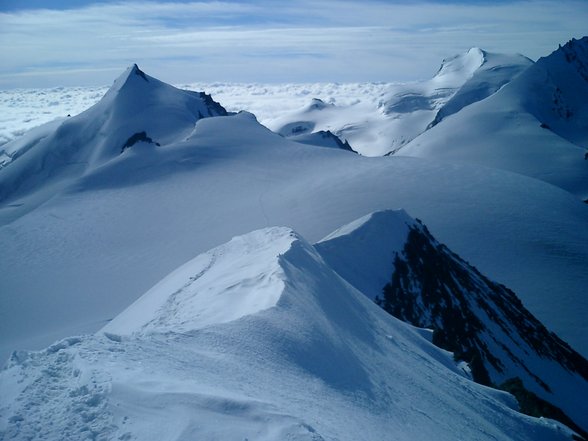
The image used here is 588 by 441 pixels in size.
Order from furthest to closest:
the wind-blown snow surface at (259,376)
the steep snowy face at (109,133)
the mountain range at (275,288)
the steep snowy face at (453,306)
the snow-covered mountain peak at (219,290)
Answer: the steep snowy face at (109,133)
the steep snowy face at (453,306)
the snow-covered mountain peak at (219,290)
the mountain range at (275,288)
the wind-blown snow surface at (259,376)

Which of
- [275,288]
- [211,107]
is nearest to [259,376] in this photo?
[275,288]

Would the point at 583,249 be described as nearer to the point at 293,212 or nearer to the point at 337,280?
the point at 293,212

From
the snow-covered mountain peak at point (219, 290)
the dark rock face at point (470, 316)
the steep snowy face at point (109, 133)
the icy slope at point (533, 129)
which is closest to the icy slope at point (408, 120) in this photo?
the icy slope at point (533, 129)

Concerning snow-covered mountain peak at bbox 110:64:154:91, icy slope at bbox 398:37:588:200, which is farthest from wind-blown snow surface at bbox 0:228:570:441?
snow-covered mountain peak at bbox 110:64:154:91

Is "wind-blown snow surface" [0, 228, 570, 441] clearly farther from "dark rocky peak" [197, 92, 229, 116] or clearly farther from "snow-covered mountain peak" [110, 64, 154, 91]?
"dark rocky peak" [197, 92, 229, 116]

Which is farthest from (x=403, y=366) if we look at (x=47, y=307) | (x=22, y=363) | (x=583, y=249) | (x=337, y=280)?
(x=583, y=249)

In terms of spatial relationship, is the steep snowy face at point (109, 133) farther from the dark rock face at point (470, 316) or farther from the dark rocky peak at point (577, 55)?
the dark rocky peak at point (577, 55)
